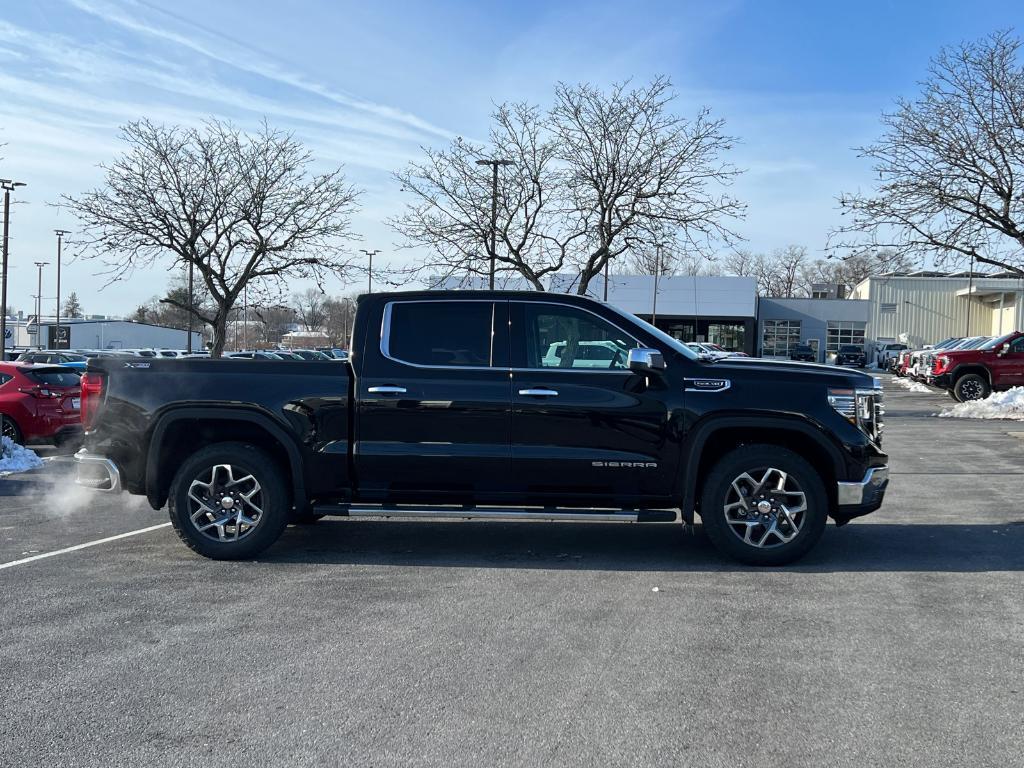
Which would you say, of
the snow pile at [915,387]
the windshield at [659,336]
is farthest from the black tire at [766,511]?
the snow pile at [915,387]

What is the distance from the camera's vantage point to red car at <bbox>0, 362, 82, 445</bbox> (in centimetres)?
1413

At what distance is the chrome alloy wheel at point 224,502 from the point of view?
683 cm

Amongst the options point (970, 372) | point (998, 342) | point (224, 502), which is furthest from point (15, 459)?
point (998, 342)

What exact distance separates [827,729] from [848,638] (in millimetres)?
1294

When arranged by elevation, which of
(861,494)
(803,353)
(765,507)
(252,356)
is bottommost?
(765,507)

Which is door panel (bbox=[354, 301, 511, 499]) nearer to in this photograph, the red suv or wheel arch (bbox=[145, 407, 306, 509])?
wheel arch (bbox=[145, 407, 306, 509])

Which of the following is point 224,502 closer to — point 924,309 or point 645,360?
point 645,360

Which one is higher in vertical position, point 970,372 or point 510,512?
point 970,372

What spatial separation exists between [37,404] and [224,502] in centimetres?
899

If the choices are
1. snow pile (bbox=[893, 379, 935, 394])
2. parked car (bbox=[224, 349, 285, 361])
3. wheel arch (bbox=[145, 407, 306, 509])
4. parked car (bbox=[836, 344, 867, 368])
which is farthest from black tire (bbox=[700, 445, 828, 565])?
parked car (bbox=[836, 344, 867, 368])

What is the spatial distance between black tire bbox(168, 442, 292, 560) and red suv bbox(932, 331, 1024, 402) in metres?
21.4

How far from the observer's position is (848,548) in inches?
289

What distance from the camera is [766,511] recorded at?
6.61 meters

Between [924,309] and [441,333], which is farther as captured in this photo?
[924,309]
